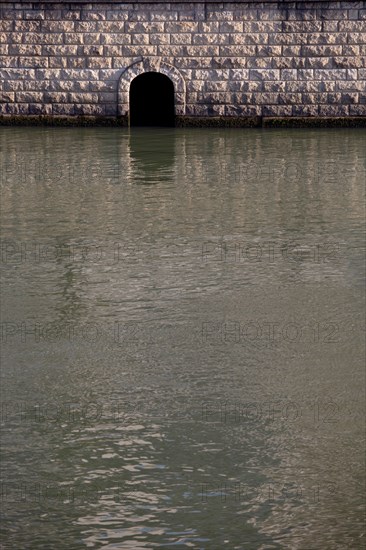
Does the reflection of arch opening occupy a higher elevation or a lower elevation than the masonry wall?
lower

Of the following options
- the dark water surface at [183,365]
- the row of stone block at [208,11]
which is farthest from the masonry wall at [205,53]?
the dark water surface at [183,365]

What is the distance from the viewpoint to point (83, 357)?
7.50 meters

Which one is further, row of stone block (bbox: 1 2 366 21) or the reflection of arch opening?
the reflection of arch opening

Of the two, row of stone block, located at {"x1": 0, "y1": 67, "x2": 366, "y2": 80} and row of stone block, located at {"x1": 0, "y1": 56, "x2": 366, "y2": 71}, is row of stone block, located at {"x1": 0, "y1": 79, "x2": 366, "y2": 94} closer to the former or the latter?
row of stone block, located at {"x1": 0, "y1": 67, "x2": 366, "y2": 80}

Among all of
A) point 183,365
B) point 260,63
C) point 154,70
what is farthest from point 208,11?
point 183,365

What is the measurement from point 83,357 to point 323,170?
8.49 meters

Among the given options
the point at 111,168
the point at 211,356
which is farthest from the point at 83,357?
the point at 111,168

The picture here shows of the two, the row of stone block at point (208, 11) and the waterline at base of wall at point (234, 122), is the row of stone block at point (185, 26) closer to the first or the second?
the row of stone block at point (208, 11)

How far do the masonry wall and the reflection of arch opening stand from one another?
182 centimetres

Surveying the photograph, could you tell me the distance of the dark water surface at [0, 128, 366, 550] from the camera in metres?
5.33

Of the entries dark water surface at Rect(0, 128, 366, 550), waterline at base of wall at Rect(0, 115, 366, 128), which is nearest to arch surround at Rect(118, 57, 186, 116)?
waterline at base of wall at Rect(0, 115, 366, 128)

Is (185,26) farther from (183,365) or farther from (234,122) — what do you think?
(183,365)

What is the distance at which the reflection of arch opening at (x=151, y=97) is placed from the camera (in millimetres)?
22906

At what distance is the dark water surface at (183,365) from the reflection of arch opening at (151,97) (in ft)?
29.2
